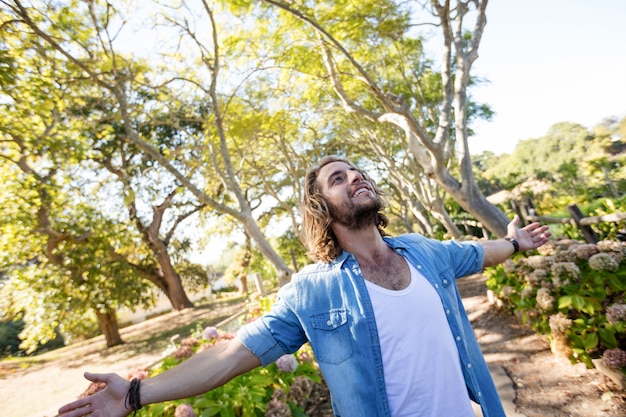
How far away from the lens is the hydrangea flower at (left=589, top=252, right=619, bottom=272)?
296 centimetres

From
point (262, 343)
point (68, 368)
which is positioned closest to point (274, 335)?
point (262, 343)

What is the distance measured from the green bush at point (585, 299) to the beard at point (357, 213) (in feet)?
8.11

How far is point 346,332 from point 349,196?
2.42 ft

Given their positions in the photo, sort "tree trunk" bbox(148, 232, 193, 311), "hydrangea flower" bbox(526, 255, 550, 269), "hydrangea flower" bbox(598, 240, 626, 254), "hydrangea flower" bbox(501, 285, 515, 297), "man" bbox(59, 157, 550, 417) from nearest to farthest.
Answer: "man" bbox(59, 157, 550, 417) < "hydrangea flower" bbox(598, 240, 626, 254) < "hydrangea flower" bbox(526, 255, 550, 269) < "hydrangea flower" bbox(501, 285, 515, 297) < "tree trunk" bbox(148, 232, 193, 311)

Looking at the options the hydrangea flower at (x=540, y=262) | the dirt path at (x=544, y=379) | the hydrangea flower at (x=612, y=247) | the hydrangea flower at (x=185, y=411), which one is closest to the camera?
the hydrangea flower at (x=185, y=411)

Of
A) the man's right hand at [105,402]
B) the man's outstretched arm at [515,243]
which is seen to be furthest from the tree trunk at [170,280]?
the man's outstretched arm at [515,243]

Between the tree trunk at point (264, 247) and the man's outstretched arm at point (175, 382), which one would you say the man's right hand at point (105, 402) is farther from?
the tree trunk at point (264, 247)

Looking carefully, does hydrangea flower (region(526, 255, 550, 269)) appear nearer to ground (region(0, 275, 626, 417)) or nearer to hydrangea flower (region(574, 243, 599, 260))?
hydrangea flower (region(574, 243, 599, 260))

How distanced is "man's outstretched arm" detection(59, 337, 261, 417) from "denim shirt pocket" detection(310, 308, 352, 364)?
0.30 metres

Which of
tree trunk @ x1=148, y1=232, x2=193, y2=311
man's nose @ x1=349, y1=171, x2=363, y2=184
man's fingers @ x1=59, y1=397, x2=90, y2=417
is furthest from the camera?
tree trunk @ x1=148, y1=232, x2=193, y2=311

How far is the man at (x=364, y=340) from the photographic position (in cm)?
143

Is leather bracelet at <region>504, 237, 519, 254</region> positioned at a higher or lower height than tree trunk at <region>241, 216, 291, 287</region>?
lower

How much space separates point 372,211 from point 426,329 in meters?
0.65

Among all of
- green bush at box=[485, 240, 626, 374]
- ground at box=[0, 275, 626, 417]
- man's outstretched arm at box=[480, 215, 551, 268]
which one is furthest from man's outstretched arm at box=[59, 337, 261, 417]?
green bush at box=[485, 240, 626, 374]
